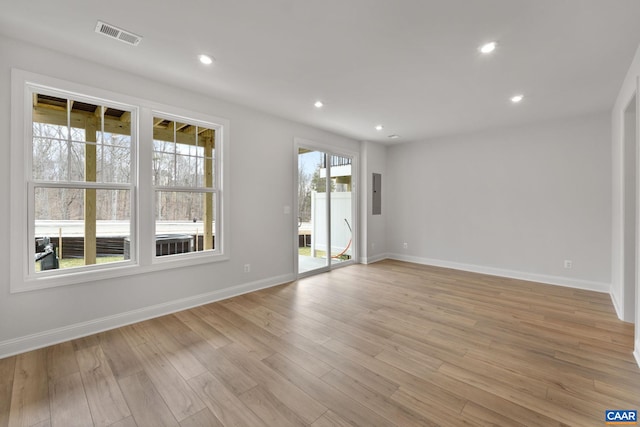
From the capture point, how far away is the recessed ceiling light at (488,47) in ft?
7.48

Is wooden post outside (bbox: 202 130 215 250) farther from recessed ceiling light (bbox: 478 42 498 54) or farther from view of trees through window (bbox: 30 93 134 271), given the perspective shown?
recessed ceiling light (bbox: 478 42 498 54)

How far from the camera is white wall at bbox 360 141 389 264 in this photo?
5.89 metres

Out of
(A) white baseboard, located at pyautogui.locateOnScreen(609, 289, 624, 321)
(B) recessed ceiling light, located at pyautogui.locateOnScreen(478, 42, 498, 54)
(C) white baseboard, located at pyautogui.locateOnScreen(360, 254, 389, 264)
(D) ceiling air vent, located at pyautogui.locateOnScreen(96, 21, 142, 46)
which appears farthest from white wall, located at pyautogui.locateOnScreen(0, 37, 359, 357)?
(A) white baseboard, located at pyautogui.locateOnScreen(609, 289, 624, 321)

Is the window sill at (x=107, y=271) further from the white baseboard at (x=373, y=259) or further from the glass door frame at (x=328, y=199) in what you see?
the white baseboard at (x=373, y=259)

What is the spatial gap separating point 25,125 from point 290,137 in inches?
117

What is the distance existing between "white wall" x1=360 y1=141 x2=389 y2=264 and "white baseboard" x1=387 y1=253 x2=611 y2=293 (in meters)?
0.71

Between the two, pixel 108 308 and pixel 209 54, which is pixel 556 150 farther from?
pixel 108 308

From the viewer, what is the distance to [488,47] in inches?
91.7

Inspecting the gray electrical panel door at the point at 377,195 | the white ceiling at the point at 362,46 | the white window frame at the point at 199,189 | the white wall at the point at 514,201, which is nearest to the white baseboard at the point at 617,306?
the white wall at the point at 514,201

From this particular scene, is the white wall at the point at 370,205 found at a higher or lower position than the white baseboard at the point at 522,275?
higher

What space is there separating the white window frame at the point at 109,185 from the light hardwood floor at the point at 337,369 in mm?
597

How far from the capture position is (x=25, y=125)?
93.0 inches

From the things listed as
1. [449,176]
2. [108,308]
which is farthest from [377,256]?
[108,308]

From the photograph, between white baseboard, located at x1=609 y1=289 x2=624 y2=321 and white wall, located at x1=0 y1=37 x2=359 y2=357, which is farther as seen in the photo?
white baseboard, located at x1=609 y1=289 x2=624 y2=321
